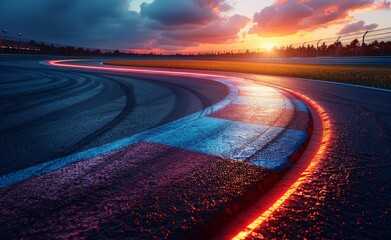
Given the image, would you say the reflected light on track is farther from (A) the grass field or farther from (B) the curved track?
(A) the grass field

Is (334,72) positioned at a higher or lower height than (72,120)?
higher

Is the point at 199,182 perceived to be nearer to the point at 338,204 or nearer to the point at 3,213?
the point at 338,204

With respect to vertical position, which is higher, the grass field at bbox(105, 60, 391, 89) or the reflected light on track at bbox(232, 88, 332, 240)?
the grass field at bbox(105, 60, 391, 89)

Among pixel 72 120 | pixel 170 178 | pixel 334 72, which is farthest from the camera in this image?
pixel 334 72

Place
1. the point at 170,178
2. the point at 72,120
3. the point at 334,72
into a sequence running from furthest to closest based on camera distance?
the point at 334,72 → the point at 72,120 → the point at 170,178

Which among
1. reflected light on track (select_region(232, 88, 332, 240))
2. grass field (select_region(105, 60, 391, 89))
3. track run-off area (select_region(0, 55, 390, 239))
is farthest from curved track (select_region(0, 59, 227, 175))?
grass field (select_region(105, 60, 391, 89))

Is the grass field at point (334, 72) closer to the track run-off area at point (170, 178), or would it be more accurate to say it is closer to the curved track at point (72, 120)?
the curved track at point (72, 120)

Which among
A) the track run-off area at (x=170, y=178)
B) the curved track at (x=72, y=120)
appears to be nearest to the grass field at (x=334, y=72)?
the curved track at (x=72, y=120)

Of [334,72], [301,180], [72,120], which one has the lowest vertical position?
[301,180]

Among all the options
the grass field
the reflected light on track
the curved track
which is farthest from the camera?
the grass field

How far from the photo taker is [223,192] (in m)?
1.57

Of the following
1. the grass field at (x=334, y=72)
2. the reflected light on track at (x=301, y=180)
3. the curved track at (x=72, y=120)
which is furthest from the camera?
the grass field at (x=334, y=72)

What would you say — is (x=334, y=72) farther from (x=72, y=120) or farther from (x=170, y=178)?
(x=170, y=178)

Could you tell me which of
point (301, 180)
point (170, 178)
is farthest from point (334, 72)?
point (170, 178)
